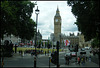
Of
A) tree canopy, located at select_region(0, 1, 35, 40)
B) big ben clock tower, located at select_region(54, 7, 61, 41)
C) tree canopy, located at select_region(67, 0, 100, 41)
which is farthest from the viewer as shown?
big ben clock tower, located at select_region(54, 7, 61, 41)

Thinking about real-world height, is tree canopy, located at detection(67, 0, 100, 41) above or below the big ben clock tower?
below

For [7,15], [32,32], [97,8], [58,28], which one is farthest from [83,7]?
[58,28]

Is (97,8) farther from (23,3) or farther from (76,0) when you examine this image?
(23,3)

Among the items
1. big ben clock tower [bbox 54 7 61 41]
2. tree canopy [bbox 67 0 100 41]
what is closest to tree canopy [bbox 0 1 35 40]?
tree canopy [bbox 67 0 100 41]

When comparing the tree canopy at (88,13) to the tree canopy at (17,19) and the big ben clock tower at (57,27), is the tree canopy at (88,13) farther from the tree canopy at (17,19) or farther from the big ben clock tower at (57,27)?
the big ben clock tower at (57,27)

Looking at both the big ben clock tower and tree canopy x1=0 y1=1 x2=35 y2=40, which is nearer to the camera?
tree canopy x1=0 y1=1 x2=35 y2=40

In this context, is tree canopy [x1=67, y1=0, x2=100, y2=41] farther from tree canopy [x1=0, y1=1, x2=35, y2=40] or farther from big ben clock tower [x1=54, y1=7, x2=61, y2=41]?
big ben clock tower [x1=54, y1=7, x2=61, y2=41]

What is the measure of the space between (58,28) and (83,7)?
128 m

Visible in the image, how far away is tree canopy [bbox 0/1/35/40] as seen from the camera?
28.8 m

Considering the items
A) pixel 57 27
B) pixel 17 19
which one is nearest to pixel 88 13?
pixel 17 19

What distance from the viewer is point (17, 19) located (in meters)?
34.0

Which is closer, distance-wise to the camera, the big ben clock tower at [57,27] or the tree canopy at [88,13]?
the tree canopy at [88,13]

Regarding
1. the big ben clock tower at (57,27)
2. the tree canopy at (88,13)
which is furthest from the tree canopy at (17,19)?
the big ben clock tower at (57,27)

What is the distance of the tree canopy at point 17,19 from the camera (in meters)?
Result: 28.8
